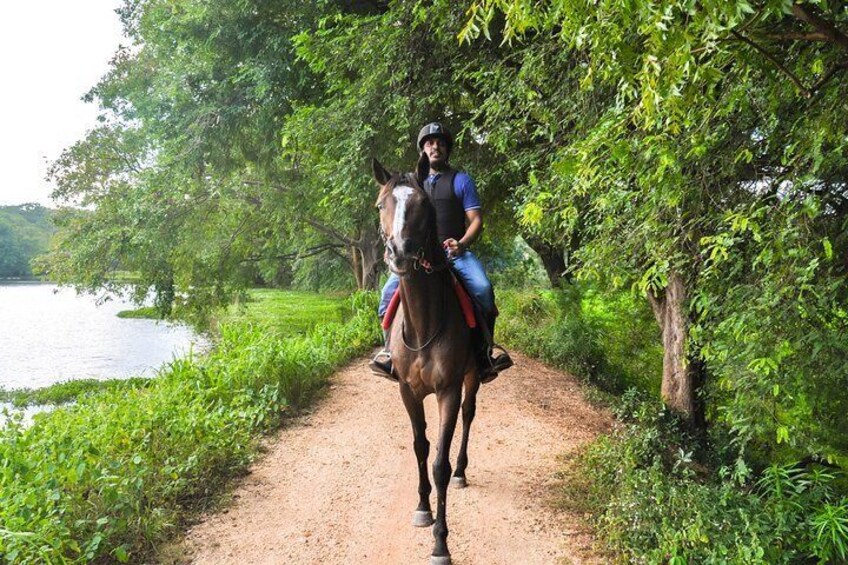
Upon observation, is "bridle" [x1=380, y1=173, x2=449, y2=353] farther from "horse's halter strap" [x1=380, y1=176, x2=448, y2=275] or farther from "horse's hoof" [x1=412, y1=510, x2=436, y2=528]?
"horse's hoof" [x1=412, y1=510, x2=436, y2=528]

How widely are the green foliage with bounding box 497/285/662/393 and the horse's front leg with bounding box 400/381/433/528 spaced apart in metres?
7.22

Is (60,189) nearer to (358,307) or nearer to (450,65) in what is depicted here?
(358,307)

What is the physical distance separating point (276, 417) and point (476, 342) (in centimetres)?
400

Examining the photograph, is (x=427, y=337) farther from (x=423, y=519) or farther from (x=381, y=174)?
(x=423, y=519)

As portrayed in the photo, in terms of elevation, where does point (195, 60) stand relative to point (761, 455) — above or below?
above

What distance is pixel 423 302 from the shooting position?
4.17 m

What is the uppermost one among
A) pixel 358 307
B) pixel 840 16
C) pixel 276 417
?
pixel 840 16

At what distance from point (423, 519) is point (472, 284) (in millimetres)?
2123

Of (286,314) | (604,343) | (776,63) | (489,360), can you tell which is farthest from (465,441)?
(286,314)

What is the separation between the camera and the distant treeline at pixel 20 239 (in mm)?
47000

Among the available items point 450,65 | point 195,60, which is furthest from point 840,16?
point 195,60

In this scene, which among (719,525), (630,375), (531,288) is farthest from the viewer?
(531,288)

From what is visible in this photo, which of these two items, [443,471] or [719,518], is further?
[443,471]

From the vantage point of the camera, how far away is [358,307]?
588 inches
